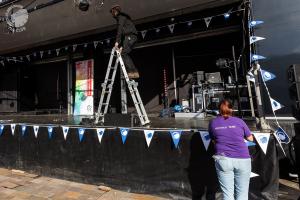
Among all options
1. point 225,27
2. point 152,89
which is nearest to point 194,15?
point 225,27

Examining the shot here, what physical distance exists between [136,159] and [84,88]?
660 cm

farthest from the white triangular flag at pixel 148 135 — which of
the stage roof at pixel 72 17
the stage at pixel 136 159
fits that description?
the stage roof at pixel 72 17

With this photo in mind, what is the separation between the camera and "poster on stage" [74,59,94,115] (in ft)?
34.7

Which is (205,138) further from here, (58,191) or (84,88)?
(84,88)

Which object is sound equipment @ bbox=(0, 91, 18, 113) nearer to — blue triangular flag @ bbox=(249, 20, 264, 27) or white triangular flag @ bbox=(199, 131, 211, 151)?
blue triangular flag @ bbox=(249, 20, 264, 27)

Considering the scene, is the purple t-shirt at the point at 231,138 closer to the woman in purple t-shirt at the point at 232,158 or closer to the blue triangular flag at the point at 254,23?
the woman in purple t-shirt at the point at 232,158

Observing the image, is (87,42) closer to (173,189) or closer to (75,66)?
(75,66)

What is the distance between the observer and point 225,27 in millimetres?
7613

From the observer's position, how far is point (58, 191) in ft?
17.3

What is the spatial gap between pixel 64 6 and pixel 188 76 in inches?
215

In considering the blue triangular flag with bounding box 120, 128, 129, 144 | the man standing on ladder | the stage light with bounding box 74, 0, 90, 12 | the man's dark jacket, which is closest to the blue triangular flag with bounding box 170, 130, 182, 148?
the blue triangular flag with bounding box 120, 128, 129, 144

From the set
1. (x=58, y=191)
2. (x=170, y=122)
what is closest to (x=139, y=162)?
(x=170, y=122)

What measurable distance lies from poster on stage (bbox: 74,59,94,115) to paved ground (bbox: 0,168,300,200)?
4.61 m

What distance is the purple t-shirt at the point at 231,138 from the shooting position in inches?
133
